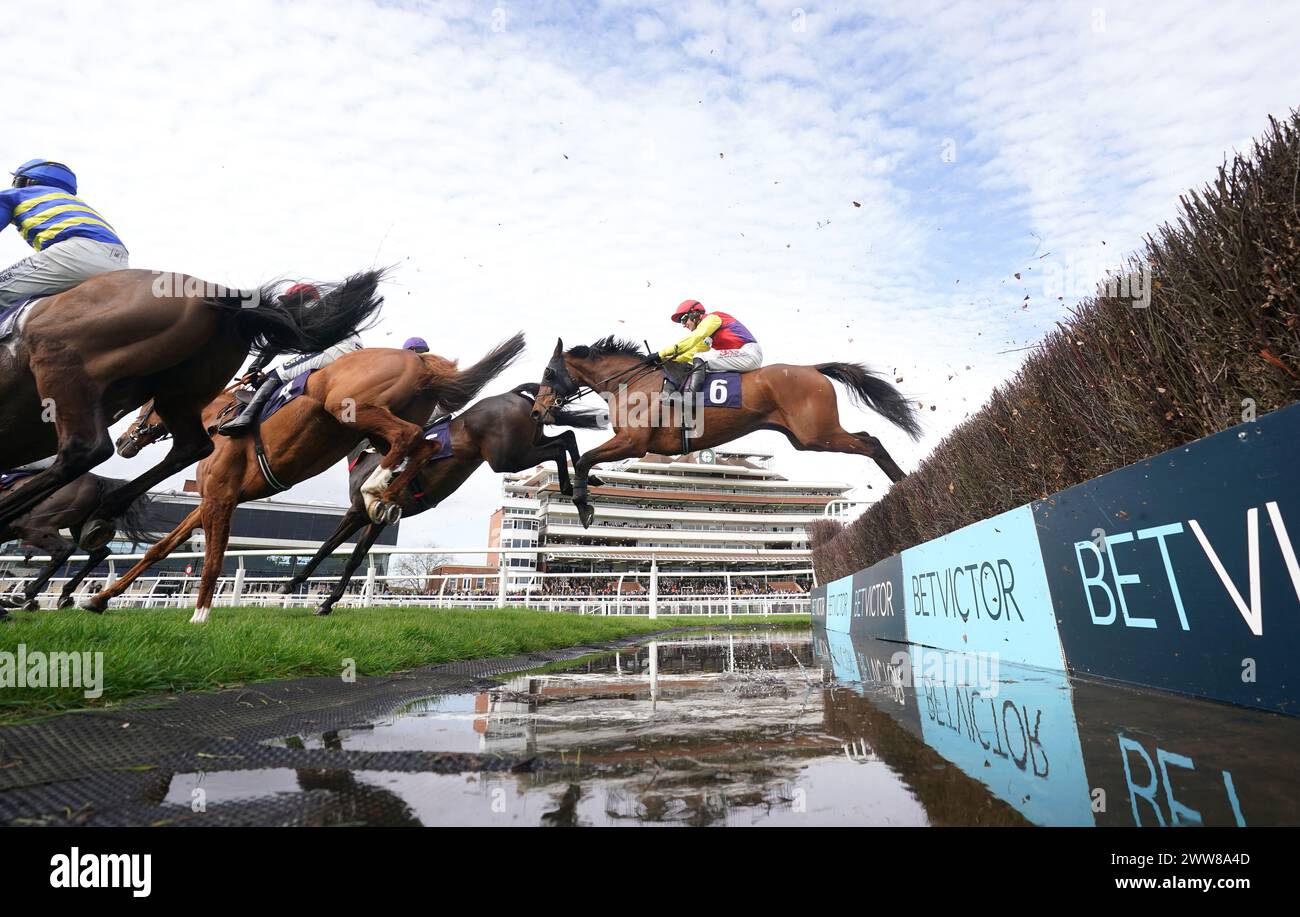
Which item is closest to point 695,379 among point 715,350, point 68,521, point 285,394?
point 715,350

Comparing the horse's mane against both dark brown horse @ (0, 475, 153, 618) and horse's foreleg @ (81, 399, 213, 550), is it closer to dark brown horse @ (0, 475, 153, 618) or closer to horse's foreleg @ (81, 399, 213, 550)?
horse's foreleg @ (81, 399, 213, 550)

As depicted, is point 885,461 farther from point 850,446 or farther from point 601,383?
point 601,383

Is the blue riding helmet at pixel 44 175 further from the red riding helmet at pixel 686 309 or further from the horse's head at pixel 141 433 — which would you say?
the red riding helmet at pixel 686 309

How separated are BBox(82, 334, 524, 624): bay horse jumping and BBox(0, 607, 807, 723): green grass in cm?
99

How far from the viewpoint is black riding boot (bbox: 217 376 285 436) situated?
6411 mm

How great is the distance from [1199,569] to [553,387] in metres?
6.52

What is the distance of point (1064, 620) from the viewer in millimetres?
3770

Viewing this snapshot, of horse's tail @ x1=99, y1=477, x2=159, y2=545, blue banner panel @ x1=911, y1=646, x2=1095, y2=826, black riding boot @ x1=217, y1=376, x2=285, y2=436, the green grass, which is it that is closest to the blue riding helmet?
black riding boot @ x1=217, y1=376, x2=285, y2=436

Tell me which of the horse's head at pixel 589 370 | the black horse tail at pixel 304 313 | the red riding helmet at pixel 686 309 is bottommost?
the black horse tail at pixel 304 313

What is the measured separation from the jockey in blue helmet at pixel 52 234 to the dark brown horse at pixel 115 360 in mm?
261

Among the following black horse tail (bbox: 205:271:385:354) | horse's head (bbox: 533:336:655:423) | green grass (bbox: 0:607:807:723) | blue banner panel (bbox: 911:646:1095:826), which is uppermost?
horse's head (bbox: 533:336:655:423)

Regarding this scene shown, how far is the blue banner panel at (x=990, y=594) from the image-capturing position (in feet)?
13.4

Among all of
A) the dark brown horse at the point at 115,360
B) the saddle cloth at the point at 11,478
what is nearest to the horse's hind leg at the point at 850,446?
the dark brown horse at the point at 115,360
